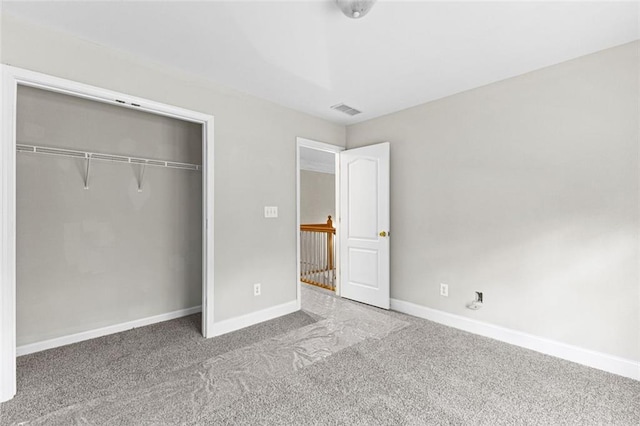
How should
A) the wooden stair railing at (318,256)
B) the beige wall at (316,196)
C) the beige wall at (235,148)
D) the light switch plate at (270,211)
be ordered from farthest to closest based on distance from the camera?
the beige wall at (316,196) → the wooden stair railing at (318,256) → the light switch plate at (270,211) → the beige wall at (235,148)

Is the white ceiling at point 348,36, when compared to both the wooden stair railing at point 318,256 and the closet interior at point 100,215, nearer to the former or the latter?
the closet interior at point 100,215

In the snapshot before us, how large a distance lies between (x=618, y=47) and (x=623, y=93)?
0.34 m

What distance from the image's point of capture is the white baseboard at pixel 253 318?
2916mm

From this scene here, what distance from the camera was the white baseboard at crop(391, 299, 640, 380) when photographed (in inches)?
86.5

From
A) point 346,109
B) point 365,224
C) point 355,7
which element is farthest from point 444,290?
point 355,7

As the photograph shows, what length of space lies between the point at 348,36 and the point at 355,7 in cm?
37

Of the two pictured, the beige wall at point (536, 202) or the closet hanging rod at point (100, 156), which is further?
the closet hanging rod at point (100, 156)

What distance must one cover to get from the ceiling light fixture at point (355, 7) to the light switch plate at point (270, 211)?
6.62ft

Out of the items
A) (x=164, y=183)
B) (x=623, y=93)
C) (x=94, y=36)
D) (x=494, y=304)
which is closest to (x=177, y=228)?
(x=164, y=183)

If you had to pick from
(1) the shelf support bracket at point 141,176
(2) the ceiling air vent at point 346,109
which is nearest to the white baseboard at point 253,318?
(1) the shelf support bracket at point 141,176

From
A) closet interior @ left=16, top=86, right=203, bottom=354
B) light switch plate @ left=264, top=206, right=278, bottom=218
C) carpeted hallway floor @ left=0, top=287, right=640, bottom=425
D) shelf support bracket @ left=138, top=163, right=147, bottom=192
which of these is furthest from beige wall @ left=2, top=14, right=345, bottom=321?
shelf support bracket @ left=138, top=163, right=147, bottom=192

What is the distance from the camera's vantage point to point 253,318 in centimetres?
317

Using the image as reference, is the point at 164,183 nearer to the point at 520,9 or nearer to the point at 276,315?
the point at 276,315

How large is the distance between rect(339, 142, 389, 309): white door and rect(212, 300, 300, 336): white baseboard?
888 millimetres
